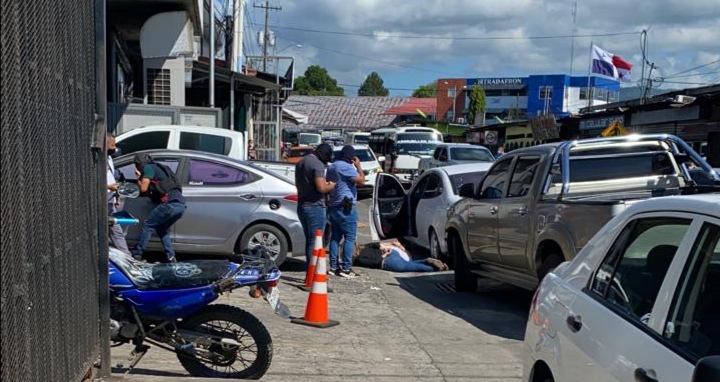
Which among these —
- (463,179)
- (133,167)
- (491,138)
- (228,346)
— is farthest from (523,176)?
(491,138)

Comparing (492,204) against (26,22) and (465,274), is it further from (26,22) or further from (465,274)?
(26,22)

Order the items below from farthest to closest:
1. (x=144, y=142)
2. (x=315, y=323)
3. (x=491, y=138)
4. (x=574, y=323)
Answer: (x=491, y=138) < (x=144, y=142) < (x=315, y=323) < (x=574, y=323)

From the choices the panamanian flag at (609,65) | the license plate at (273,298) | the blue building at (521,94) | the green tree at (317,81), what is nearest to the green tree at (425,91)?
the green tree at (317,81)

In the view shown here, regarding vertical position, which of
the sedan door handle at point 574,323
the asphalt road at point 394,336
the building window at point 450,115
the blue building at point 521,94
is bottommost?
the asphalt road at point 394,336

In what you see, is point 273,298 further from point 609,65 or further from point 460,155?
point 609,65

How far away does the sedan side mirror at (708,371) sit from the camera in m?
2.16

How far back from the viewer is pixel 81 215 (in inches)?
164

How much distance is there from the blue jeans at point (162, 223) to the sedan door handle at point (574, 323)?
6.69 m

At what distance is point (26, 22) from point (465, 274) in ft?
25.5

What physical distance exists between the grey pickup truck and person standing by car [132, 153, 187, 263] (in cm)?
375

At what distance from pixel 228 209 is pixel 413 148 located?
68.4 ft

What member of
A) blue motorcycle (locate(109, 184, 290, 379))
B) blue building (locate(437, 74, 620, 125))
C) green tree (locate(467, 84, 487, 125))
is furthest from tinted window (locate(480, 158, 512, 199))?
green tree (locate(467, 84, 487, 125))

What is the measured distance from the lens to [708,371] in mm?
2178

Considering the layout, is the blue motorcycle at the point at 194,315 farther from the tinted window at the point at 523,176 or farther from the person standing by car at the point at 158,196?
the person standing by car at the point at 158,196
